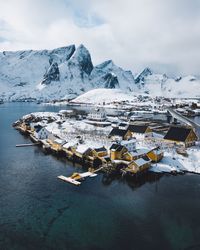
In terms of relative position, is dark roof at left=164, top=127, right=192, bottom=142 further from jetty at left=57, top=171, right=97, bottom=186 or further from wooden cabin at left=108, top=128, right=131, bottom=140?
jetty at left=57, top=171, right=97, bottom=186

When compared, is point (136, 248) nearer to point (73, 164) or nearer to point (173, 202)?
point (173, 202)

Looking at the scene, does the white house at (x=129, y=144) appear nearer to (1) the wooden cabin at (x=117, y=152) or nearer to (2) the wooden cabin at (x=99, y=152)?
(1) the wooden cabin at (x=117, y=152)

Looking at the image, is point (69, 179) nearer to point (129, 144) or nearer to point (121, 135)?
point (129, 144)

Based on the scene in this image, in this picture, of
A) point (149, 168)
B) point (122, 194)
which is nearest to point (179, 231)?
point (122, 194)

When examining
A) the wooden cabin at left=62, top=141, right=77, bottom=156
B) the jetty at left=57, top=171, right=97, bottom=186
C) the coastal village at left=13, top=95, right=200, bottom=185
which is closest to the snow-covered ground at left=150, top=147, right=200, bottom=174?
the coastal village at left=13, top=95, right=200, bottom=185

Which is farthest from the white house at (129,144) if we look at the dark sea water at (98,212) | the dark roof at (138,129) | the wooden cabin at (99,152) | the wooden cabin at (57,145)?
the wooden cabin at (57,145)
